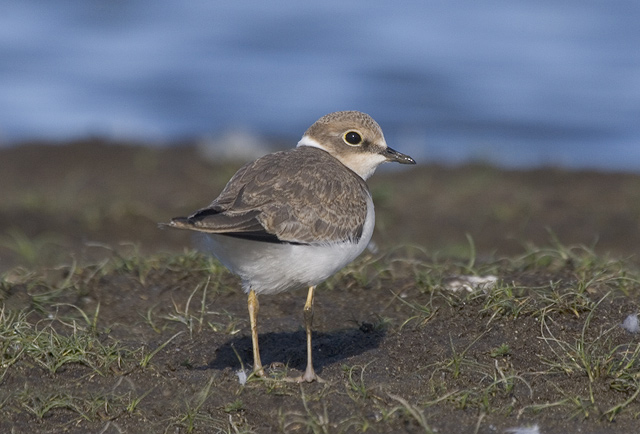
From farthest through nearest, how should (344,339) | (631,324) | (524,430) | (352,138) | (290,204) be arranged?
(352,138)
(344,339)
(631,324)
(290,204)
(524,430)

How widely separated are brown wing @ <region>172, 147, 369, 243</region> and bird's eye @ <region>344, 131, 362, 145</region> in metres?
0.30

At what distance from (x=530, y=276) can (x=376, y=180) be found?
194 inches

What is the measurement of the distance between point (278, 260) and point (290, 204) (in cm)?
29

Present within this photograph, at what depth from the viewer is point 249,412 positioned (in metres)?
4.22

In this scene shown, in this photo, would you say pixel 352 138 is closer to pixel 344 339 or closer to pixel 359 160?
pixel 359 160

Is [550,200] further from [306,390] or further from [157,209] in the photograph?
[306,390]

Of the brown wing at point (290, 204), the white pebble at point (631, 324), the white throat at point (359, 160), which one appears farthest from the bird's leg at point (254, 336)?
the white pebble at point (631, 324)

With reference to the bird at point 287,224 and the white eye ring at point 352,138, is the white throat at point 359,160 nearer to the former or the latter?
the white eye ring at point 352,138

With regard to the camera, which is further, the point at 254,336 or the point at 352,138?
the point at 352,138

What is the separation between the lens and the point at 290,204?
4.62 m

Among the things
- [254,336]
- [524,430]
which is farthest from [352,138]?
[524,430]

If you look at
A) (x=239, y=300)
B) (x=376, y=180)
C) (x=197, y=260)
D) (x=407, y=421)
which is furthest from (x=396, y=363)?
(x=376, y=180)

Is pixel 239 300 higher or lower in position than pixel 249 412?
lower

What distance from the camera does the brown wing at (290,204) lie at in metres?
4.33
